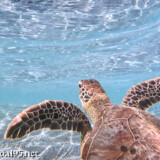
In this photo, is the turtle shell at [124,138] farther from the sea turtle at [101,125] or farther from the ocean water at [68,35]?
the ocean water at [68,35]

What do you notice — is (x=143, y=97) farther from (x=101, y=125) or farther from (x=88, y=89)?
(x=101, y=125)

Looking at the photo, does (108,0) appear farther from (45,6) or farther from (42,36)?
(42,36)

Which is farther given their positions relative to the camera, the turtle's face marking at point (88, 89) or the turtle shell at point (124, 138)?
the turtle's face marking at point (88, 89)

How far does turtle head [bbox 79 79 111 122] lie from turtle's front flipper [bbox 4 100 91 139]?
0.30 meters

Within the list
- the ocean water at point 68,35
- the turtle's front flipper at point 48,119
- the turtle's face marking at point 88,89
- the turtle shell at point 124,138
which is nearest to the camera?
the turtle shell at point 124,138

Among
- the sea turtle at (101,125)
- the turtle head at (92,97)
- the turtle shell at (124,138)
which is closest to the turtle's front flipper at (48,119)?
the sea turtle at (101,125)

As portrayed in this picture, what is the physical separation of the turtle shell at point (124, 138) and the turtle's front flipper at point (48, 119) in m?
0.57

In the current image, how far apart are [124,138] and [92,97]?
1229 mm

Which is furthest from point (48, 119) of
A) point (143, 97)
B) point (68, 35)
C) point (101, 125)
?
point (68, 35)

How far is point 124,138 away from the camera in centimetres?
217

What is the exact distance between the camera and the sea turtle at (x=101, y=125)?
208 cm

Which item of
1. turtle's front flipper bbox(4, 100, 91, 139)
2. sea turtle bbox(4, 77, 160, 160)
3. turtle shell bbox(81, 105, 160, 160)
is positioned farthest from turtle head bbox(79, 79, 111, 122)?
turtle shell bbox(81, 105, 160, 160)

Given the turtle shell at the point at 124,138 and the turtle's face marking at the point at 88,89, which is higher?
the turtle's face marking at the point at 88,89

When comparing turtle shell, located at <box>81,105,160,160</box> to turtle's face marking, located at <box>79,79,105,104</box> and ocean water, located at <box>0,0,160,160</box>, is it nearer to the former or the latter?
turtle's face marking, located at <box>79,79,105,104</box>
